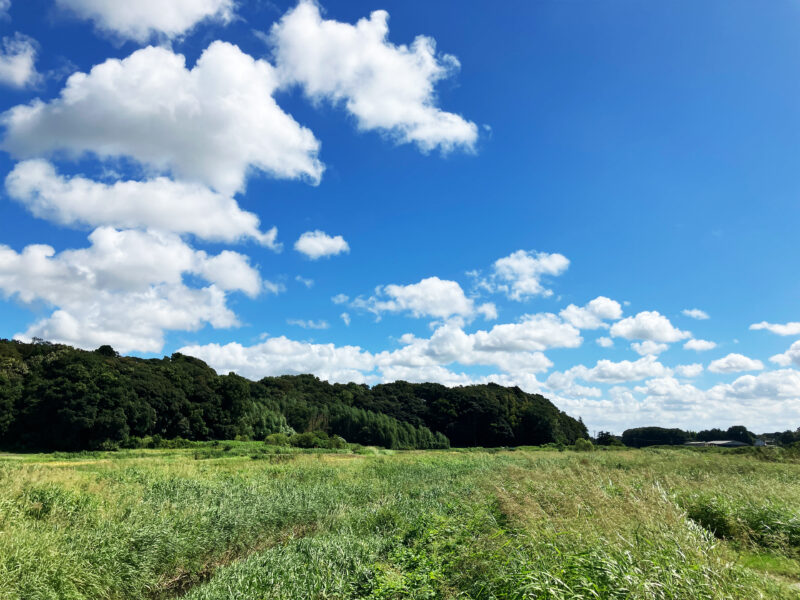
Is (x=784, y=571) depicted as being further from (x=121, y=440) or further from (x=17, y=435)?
(x=17, y=435)

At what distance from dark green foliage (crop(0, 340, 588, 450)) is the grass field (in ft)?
108

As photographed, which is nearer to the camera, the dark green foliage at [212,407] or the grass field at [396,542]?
the grass field at [396,542]

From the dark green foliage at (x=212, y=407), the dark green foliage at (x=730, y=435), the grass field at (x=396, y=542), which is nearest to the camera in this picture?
the grass field at (x=396, y=542)


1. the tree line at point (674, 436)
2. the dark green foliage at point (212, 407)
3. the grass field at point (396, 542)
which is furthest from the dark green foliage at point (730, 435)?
the grass field at point (396, 542)

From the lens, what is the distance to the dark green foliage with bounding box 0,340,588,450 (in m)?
43.2

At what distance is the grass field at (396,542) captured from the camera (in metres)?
6.09

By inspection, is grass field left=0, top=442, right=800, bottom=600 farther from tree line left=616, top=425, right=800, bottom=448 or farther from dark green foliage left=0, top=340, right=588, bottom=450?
tree line left=616, top=425, right=800, bottom=448

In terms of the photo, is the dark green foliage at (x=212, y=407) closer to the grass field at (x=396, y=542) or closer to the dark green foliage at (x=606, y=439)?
the dark green foliage at (x=606, y=439)

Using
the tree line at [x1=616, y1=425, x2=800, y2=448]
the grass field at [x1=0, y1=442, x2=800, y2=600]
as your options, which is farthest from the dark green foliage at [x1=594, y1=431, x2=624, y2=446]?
the grass field at [x1=0, y1=442, x2=800, y2=600]

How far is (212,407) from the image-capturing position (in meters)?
62.8

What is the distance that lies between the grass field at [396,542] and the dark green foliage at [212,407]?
32860mm

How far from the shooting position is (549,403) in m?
109

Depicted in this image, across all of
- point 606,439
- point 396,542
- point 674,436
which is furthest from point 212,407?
point 674,436

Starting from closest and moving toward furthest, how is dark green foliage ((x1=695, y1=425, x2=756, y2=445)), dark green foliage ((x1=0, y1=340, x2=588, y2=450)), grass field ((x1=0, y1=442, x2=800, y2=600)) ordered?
grass field ((x1=0, y1=442, x2=800, y2=600)) → dark green foliage ((x1=0, y1=340, x2=588, y2=450)) → dark green foliage ((x1=695, y1=425, x2=756, y2=445))
